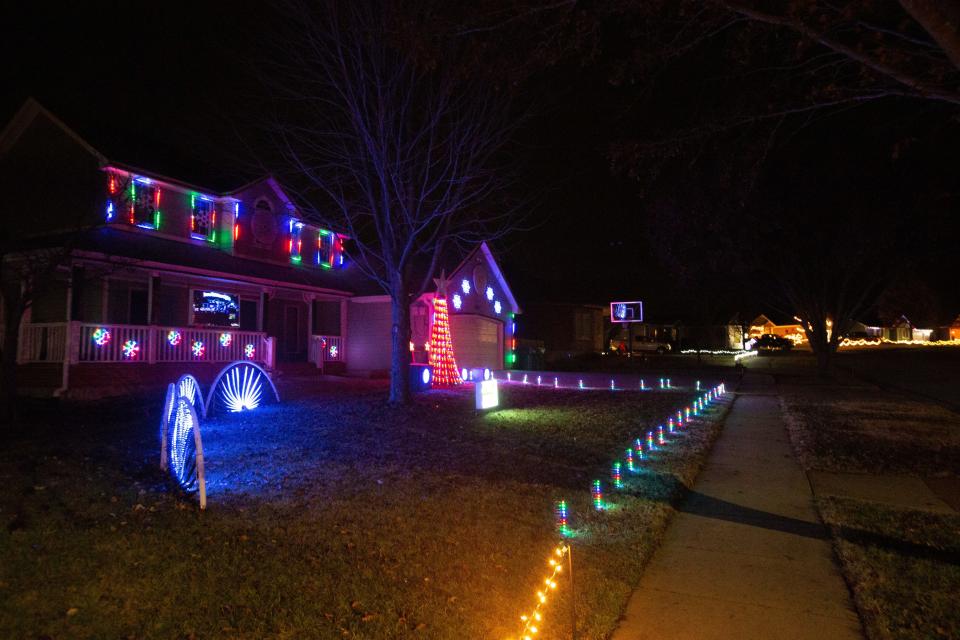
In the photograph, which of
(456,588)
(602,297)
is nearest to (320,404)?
(456,588)

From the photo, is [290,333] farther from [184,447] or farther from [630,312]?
[630,312]

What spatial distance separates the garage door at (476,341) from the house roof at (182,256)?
5.17 m

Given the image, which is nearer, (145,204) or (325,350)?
(145,204)

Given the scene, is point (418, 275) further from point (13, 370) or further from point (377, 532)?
point (377, 532)

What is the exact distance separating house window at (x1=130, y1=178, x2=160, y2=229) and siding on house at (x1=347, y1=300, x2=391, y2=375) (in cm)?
773

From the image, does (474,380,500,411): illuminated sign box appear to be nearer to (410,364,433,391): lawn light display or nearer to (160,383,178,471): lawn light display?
(410,364,433,391): lawn light display

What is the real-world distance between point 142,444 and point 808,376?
Result: 2678cm

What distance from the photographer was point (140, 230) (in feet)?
52.3

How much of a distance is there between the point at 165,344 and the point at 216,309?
297 cm

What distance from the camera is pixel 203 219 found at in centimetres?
1783

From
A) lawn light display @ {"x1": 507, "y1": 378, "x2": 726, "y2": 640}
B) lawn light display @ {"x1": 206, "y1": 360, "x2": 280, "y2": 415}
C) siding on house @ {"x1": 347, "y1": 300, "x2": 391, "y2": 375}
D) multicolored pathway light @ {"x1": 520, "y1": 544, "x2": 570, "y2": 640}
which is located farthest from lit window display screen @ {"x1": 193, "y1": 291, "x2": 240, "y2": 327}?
multicolored pathway light @ {"x1": 520, "y1": 544, "x2": 570, "y2": 640}

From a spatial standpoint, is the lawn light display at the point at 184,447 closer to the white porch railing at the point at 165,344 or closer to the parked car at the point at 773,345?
the white porch railing at the point at 165,344

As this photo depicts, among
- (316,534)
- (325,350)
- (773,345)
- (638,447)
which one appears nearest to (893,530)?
(638,447)

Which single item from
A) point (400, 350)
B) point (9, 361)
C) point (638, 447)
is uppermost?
point (400, 350)
